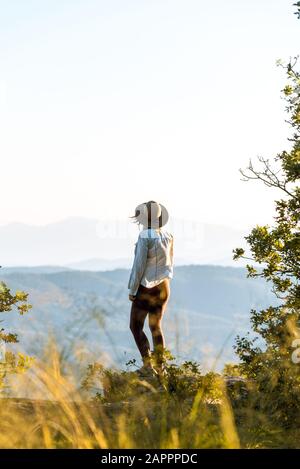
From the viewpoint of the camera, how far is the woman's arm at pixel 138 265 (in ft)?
41.4

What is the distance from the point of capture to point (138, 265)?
41.4 ft

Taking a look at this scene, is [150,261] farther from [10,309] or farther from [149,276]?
[10,309]

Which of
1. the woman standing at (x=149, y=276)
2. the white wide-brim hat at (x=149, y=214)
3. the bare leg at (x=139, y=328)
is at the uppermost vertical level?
the white wide-brim hat at (x=149, y=214)

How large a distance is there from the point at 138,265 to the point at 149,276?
28 centimetres

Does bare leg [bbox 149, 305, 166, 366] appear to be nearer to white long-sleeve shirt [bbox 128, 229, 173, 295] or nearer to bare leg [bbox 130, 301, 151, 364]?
bare leg [bbox 130, 301, 151, 364]

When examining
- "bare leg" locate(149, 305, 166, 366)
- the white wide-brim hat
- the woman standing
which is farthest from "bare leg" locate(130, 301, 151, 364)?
the white wide-brim hat

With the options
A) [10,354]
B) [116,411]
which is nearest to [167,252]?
[10,354]

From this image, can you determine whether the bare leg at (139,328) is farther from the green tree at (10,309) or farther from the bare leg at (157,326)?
the green tree at (10,309)

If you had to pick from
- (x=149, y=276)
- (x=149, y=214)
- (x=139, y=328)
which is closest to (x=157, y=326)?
(x=139, y=328)

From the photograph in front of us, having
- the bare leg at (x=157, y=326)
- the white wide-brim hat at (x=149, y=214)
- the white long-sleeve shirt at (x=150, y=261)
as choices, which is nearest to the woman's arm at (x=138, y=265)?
the white long-sleeve shirt at (x=150, y=261)
